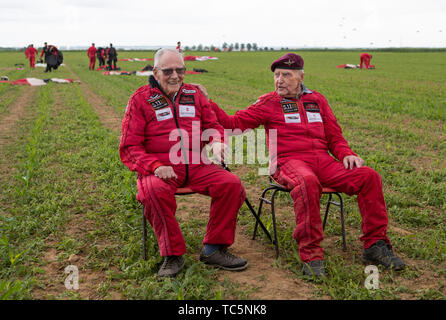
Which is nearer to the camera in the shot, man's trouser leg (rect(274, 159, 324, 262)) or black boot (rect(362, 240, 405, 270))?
man's trouser leg (rect(274, 159, 324, 262))

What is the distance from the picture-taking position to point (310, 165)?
3836mm

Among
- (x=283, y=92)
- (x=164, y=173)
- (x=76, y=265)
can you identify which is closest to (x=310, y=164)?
(x=283, y=92)

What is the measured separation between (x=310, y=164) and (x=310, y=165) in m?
0.02

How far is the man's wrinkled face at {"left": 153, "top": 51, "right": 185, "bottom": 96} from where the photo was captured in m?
3.72

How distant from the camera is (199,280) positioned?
10.7 feet

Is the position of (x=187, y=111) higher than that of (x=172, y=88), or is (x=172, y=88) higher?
(x=172, y=88)

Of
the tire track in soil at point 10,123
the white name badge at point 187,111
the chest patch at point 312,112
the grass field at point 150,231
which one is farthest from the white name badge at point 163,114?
the tire track in soil at point 10,123

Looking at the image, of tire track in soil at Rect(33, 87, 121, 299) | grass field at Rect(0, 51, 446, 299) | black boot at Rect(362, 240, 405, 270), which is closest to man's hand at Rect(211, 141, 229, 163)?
grass field at Rect(0, 51, 446, 299)

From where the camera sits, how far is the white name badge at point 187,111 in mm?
3774

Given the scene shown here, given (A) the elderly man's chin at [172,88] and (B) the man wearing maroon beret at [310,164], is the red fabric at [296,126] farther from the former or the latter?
(A) the elderly man's chin at [172,88]

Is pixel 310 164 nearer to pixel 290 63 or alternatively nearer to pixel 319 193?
pixel 319 193

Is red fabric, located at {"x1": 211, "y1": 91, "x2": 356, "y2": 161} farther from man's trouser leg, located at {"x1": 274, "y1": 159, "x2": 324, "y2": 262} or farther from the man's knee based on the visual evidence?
the man's knee
